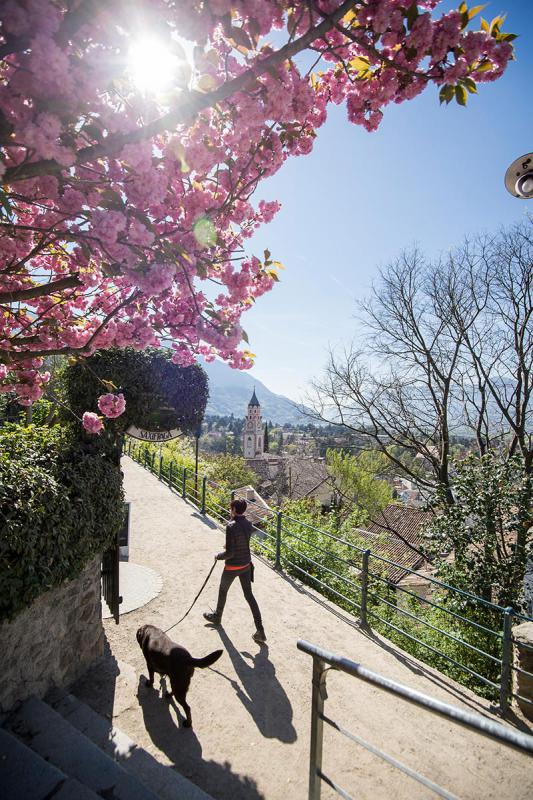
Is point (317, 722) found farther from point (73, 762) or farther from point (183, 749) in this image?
point (183, 749)

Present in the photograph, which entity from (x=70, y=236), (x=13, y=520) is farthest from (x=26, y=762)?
(x=70, y=236)

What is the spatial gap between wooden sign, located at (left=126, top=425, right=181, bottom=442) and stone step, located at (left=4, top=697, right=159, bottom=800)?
2873 mm

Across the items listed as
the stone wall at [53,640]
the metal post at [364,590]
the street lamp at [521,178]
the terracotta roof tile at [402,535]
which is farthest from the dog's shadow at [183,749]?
the terracotta roof tile at [402,535]

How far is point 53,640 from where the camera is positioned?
3314 millimetres

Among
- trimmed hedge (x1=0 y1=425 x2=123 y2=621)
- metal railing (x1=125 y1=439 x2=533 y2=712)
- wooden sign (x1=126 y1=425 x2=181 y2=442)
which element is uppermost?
wooden sign (x1=126 y1=425 x2=181 y2=442)

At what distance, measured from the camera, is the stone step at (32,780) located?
2008 millimetres

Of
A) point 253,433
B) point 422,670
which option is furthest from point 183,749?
point 253,433

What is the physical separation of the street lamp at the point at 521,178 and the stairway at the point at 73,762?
5.57m

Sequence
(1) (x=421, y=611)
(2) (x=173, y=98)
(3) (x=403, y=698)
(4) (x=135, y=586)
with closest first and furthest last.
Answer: (3) (x=403, y=698)
(2) (x=173, y=98)
(4) (x=135, y=586)
(1) (x=421, y=611)

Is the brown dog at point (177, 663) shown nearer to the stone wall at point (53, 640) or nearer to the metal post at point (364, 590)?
the stone wall at point (53, 640)

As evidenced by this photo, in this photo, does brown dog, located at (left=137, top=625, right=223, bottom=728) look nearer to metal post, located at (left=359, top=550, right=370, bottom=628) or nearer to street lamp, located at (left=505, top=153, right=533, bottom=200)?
metal post, located at (left=359, top=550, right=370, bottom=628)

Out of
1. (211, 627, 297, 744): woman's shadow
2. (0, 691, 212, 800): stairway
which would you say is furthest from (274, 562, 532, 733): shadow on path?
(0, 691, 212, 800): stairway

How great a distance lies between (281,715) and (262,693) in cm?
33

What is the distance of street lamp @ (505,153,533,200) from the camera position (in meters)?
3.85
